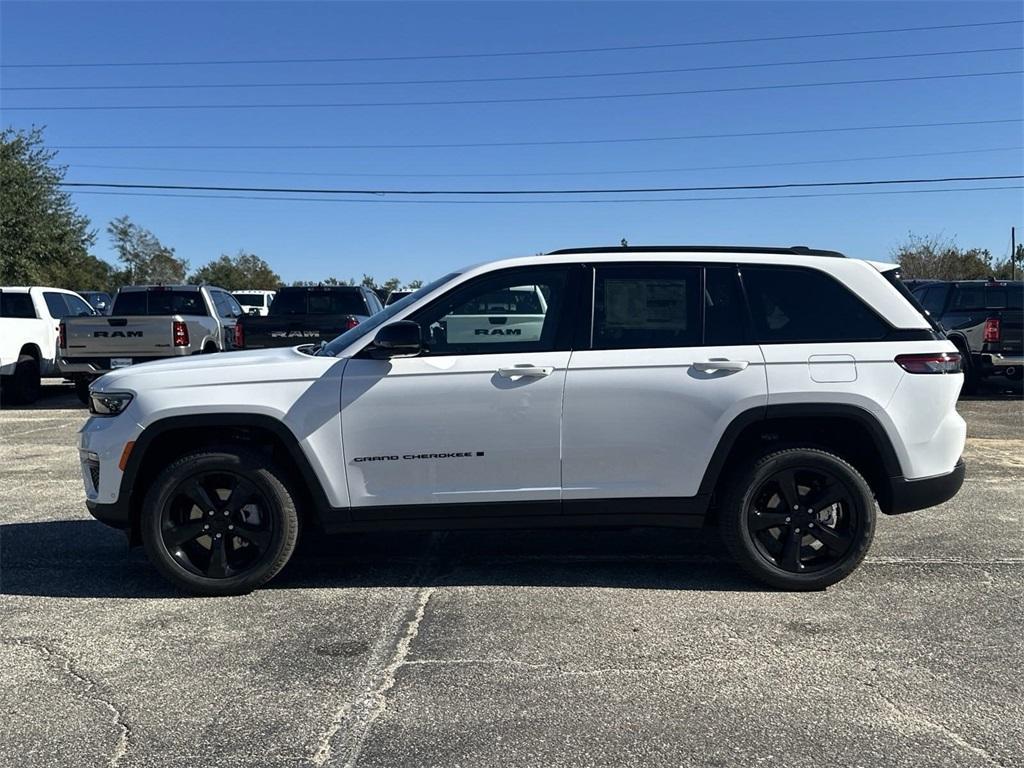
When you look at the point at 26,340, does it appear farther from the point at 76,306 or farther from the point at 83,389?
the point at 76,306

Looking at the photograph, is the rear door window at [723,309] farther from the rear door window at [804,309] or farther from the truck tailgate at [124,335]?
the truck tailgate at [124,335]

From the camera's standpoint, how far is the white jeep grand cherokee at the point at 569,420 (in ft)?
15.5

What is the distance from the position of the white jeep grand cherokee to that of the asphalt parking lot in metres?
0.40

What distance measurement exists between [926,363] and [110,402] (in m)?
4.43

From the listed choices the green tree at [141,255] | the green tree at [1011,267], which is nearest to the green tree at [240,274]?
the green tree at [141,255]

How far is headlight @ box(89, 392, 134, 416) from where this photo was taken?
4773 mm

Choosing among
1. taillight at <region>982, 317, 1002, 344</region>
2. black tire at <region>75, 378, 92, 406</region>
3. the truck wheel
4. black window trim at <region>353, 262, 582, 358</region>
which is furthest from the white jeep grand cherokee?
the truck wheel

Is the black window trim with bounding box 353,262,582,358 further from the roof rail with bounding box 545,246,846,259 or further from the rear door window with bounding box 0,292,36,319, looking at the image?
the rear door window with bounding box 0,292,36,319

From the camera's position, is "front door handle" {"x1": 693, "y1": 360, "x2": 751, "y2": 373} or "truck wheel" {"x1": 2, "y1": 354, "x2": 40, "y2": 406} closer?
"front door handle" {"x1": 693, "y1": 360, "x2": 751, "y2": 373}

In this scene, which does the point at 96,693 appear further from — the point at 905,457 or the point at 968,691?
the point at 905,457

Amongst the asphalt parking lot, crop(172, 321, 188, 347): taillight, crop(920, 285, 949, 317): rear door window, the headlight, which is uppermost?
crop(920, 285, 949, 317): rear door window

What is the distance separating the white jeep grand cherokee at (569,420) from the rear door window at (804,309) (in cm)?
1

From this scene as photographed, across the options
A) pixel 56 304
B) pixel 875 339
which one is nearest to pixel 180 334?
pixel 56 304

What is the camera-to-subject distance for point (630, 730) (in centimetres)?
337
